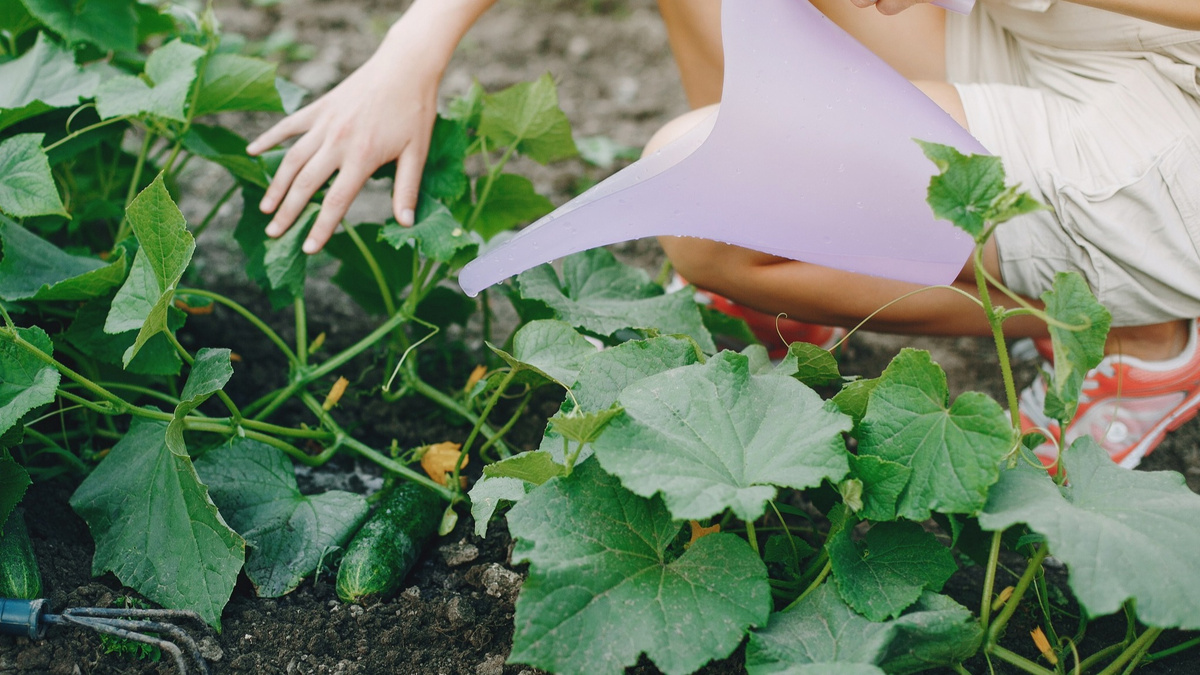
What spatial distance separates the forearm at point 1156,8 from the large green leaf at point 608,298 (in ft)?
2.49

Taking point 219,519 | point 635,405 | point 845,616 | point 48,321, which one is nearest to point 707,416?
point 635,405

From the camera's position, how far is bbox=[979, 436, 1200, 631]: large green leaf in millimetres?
979

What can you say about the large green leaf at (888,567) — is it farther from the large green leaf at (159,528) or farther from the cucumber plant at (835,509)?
the large green leaf at (159,528)

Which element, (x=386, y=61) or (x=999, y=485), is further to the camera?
(x=386, y=61)

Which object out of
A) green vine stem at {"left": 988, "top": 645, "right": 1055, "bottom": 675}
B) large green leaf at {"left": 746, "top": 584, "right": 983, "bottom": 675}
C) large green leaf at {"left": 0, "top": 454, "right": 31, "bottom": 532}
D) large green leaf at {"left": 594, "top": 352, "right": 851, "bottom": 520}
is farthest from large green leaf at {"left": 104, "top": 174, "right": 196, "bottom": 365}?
green vine stem at {"left": 988, "top": 645, "right": 1055, "bottom": 675}

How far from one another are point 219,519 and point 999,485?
1027 mm

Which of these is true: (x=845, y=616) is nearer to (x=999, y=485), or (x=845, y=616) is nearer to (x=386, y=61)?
(x=999, y=485)

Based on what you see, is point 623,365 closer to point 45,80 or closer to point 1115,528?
point 1115,528

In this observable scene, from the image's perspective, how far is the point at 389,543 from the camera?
4.73 feet

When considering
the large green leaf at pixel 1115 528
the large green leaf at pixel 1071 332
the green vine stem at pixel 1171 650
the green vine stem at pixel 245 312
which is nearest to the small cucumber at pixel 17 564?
the green vine stem at pixel 245 312

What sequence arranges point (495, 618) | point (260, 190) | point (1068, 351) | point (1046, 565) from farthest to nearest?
1. point (260, 190)
2. point (1046, 565)
3. point (495, 618)
4. point (1068, 351)

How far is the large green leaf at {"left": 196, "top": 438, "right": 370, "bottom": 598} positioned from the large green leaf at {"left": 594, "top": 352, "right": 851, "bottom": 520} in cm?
55

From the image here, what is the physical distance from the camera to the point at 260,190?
180 cm

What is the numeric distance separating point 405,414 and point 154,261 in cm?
67
